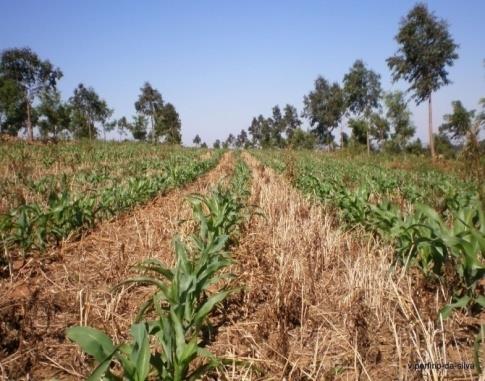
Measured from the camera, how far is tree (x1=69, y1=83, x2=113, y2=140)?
55.7 metres

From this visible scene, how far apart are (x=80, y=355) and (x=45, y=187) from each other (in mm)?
5797

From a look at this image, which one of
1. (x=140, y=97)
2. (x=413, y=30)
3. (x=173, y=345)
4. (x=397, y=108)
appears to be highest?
(x=140, y=97)

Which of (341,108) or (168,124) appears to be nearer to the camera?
(341,108)

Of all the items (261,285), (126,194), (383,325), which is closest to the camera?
(383,325)

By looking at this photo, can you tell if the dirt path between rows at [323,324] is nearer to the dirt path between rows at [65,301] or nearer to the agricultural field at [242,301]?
the agricultural field at [242,301]

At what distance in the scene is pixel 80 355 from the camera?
1.82 meters

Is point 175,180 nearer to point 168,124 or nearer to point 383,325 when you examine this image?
point 383,325

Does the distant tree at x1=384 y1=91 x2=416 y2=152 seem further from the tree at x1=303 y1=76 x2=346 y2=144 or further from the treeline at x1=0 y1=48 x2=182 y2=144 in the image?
the treeline at x1=0 y1=48 x2=182 y2=144

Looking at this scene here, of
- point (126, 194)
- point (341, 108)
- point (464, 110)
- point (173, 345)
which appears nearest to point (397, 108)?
point (341, 108)

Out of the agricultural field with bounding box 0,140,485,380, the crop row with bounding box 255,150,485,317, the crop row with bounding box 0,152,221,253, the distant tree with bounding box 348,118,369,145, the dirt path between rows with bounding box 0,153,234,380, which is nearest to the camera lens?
the agricultural field with bounding box 0,140,485,380

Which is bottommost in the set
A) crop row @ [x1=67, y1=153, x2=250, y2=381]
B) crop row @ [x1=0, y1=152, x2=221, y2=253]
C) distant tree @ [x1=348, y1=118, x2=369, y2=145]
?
crop row @ [x1=67, y1=153, x2=250, y2=381]

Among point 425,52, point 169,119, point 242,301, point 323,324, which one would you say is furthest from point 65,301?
point 169,119

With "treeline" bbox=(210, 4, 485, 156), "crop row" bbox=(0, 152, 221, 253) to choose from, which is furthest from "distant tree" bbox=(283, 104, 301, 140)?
"crop row" bbox=(0, 152, 221, 253)

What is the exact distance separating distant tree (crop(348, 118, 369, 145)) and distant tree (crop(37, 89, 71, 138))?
36287 mm
